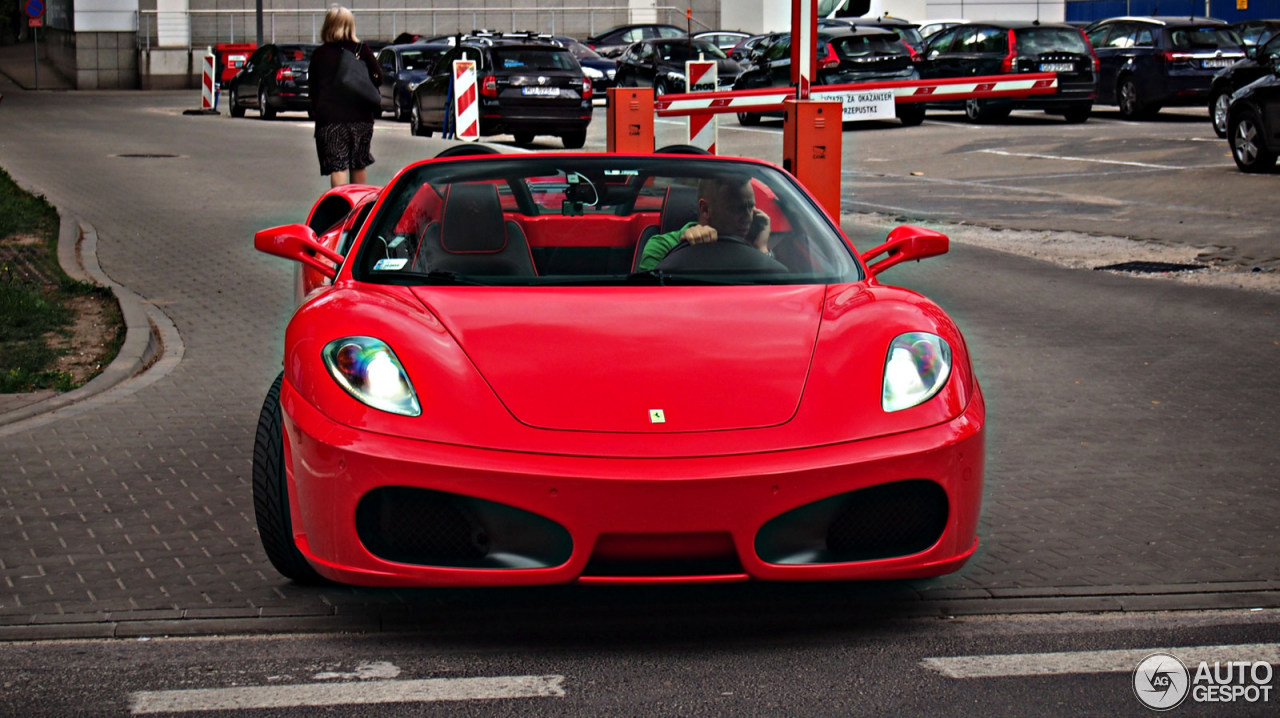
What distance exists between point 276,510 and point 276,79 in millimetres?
30081

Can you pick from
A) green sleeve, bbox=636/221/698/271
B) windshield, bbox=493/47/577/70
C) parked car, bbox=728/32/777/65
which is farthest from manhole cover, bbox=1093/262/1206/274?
parked car, bbox=728/32/777/65

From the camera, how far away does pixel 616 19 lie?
5550 centimetres

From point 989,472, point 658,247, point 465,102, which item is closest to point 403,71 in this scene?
point 465,102

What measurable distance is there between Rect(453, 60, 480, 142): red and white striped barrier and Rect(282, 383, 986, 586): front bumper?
69.0 feet

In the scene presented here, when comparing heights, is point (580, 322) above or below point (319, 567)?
above

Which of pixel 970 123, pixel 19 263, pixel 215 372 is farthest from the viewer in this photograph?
pixel 970 123

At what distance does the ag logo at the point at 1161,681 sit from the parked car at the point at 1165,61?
2447 cm

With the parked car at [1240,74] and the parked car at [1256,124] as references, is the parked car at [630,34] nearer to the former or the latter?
the parked car at [1240,74]

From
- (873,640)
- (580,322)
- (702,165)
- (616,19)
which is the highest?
(616,19)

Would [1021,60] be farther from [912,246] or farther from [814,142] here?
[912,246]

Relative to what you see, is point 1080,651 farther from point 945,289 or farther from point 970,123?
point 970,123

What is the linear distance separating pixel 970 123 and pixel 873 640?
988 inches

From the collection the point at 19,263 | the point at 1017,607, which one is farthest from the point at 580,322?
the point at 19,263

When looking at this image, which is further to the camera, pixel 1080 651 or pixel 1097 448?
pixel 1097 448
